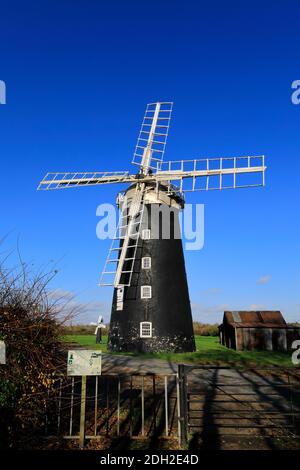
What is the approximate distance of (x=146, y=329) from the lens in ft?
68.1

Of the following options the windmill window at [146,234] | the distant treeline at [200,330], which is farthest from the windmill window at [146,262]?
the distant treeline at [200,330]

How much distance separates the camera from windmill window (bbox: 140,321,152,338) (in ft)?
67.8

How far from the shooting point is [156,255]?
21984 mm

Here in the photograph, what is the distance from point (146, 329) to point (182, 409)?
14.0 m

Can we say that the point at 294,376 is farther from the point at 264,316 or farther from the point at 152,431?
the point at 264,316

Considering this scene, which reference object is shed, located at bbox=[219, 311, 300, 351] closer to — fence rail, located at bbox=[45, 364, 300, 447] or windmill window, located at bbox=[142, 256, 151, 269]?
windmill window, located at bbox=[142, 256, 151, 269]

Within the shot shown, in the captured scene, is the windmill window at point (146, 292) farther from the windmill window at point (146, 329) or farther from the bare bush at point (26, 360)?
the bare bush at point (26, 360)

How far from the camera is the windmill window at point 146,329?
2066 cm

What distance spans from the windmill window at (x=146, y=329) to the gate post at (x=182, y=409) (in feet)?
45.1

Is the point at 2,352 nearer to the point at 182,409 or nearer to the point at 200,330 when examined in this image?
the point at 182,409

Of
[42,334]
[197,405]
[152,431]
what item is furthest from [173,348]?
[42,334]

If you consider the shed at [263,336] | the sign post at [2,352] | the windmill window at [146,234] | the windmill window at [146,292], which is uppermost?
the windmill window at [146,234]

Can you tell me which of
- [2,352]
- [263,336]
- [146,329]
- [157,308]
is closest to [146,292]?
[157,308]
